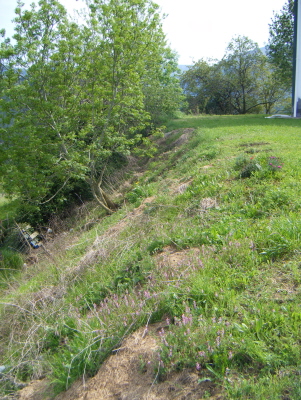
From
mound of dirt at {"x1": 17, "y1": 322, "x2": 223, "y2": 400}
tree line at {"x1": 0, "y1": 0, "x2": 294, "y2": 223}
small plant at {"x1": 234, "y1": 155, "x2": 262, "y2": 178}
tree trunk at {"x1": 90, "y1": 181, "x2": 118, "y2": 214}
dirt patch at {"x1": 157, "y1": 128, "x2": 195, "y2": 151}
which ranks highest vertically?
tree line at {"x1": 0, "y1": 0, "x2": 294, "y2": 223}

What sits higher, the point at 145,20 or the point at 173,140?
the point at 145,20

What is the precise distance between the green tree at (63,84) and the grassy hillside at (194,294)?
3.78 metres

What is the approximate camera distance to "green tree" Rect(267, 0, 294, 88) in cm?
2345

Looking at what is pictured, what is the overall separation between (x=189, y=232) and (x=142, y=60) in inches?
305

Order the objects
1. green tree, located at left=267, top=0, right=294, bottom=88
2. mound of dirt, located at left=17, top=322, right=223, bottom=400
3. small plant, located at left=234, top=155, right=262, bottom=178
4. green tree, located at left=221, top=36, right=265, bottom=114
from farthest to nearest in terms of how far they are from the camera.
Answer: green tree, located at left=221, top=36, right=265, bottom=114, green tree, located at left=267, top=0, right=294, bottom=88, small plant, located at left=234, top=155, right=262, bottom=178, mound of dirt, located at left=17, top=322, right=223, bottom=400

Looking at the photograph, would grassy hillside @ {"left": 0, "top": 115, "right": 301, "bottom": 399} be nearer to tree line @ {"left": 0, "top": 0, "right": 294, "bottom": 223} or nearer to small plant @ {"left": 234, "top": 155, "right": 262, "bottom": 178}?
small plant @ {"left": 234, "top": 155, "right": 262, "bottom": 178}

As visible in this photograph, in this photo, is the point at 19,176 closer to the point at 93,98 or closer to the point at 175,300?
the point at 93,98

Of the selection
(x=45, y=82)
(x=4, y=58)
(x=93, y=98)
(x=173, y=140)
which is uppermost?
(x=4, y=58)

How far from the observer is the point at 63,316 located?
13.7ft

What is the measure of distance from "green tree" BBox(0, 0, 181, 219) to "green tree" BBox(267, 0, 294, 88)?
51.5 ft

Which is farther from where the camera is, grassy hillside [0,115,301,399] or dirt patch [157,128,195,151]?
dirt patch [157,128,195,151]

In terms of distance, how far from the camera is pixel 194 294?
11.3 feet

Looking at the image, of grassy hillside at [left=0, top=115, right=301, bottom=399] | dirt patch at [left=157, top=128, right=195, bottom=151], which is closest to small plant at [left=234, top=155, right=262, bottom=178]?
grassy hillside at [left=0, top=115, right=301, bottom=399]

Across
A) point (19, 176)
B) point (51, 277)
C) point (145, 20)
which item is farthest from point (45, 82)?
point (51, 277)
